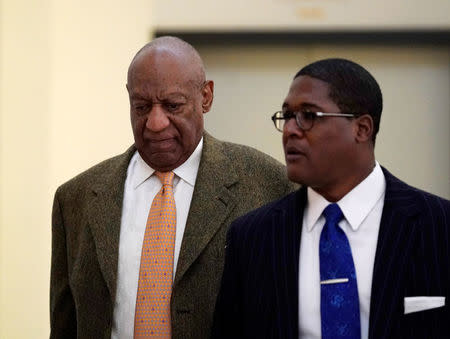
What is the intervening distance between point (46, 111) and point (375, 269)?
3.21m

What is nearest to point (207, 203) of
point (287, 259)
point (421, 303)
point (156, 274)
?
point (156, 274)

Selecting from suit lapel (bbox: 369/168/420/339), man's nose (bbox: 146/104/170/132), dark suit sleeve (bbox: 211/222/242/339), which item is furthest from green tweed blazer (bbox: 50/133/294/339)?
suit lapel (bbox: 369/168/420/339)

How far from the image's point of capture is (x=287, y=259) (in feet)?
7.05

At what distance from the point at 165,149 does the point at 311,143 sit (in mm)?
707

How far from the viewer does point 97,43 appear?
4.93 m

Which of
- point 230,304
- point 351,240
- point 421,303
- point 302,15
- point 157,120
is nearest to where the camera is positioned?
point 421,303

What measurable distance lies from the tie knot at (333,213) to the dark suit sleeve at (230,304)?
0.28m

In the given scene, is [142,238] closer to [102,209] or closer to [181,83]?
[102,209]

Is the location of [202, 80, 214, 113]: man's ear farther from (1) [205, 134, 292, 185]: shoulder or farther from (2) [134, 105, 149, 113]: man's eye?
(2) [134, 105, 149, 113]: man's eye

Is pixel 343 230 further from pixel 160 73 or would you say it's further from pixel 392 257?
pixel 160 73

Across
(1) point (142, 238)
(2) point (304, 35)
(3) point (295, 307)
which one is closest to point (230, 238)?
(3) point (295, 307)

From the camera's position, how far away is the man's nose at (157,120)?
265 centimetres

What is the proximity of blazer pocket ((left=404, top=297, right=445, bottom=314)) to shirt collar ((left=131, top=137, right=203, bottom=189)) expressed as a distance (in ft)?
3.29

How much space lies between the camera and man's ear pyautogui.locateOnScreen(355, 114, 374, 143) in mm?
2184
